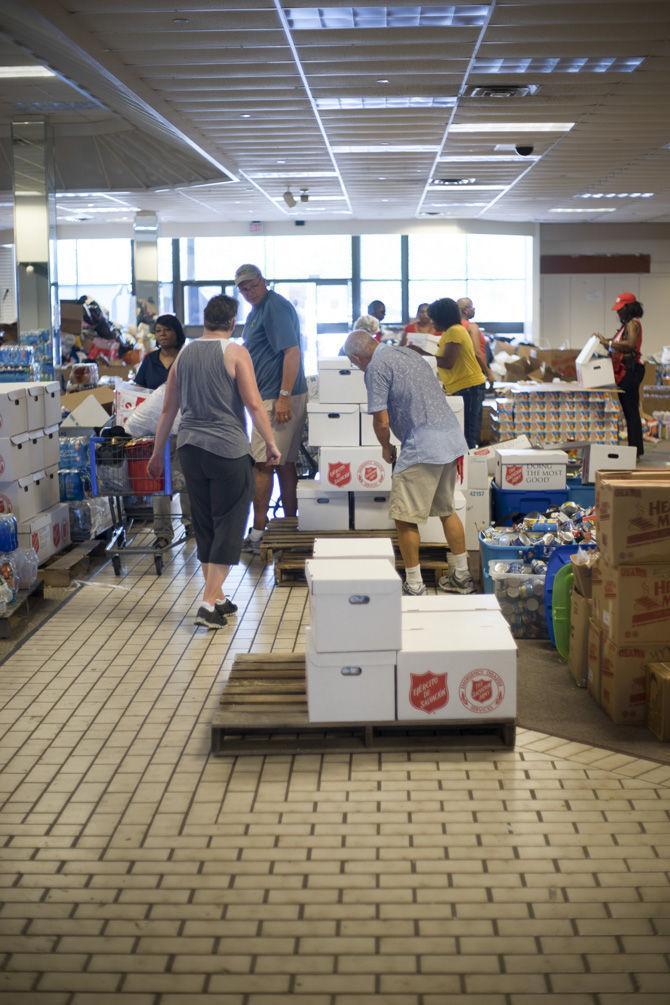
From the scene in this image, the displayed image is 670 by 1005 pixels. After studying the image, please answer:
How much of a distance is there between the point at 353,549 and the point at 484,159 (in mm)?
9235

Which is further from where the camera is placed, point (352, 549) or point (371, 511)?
point (371, 511)

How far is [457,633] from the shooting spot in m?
4.48

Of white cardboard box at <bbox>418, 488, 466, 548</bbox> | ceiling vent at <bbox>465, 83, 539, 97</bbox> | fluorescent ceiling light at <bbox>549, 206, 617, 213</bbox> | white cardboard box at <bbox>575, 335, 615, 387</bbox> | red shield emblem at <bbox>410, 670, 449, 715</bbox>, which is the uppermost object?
fluorescent ceiling light at <bbox>549, 206, 617, 213</bbox>

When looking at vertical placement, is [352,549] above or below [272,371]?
below

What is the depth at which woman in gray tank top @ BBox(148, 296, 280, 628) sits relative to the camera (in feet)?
18.9

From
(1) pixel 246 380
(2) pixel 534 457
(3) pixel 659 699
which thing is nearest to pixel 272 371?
(2) pixel 534 457

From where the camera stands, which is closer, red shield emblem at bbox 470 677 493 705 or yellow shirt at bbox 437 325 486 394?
red shield emblem at bbox 470 677 493 705

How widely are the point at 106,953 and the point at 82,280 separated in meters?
22.5

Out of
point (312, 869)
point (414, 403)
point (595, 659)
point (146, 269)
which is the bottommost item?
point (312, 869)

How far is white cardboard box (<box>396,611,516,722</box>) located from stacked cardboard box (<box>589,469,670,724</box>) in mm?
477

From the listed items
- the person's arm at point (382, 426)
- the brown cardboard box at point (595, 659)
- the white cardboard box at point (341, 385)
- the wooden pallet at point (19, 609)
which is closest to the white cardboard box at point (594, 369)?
the white cardboard box at point (341, 385)

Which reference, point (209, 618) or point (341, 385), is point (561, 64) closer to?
point (341, 385)

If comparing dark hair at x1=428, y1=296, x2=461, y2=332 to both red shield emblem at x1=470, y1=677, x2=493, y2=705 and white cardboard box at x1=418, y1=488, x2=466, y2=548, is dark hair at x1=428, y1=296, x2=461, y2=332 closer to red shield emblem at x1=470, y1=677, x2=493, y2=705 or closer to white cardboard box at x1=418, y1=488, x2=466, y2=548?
white cardboard box at x1=418, y1=488, x2=466, y2=548

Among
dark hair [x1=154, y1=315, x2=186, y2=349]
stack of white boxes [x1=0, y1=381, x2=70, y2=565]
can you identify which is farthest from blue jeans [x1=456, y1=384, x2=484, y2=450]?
stack of white boxes [x1=0, y1=381, x2=70, y2=565]
